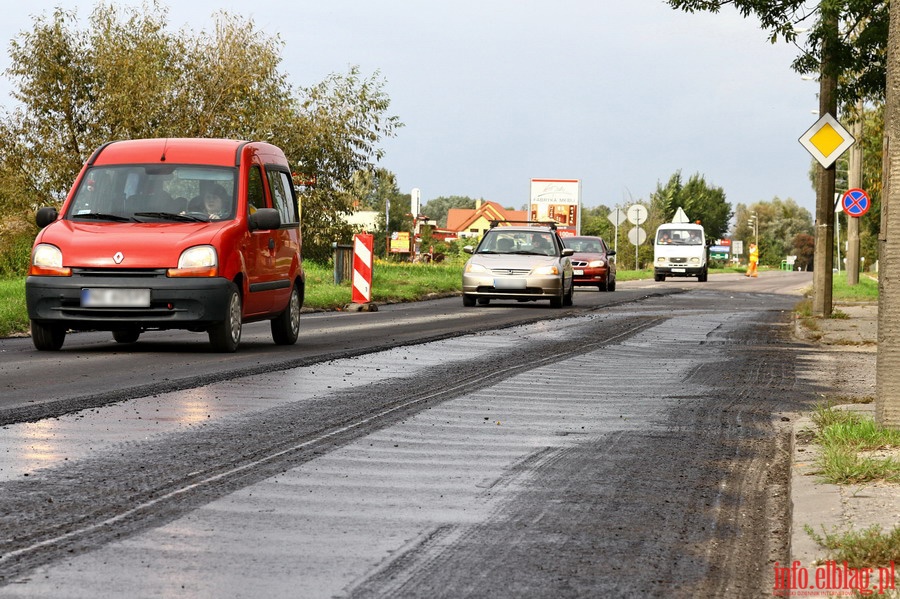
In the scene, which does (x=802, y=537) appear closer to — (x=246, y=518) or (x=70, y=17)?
(x=246, y=518)

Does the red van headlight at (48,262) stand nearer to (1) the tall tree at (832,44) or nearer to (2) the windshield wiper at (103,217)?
(2) the windshield wiper at (103,217)

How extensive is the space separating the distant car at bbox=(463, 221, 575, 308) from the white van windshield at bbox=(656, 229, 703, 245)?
30.1 metres

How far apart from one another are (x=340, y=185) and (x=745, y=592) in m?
30.5

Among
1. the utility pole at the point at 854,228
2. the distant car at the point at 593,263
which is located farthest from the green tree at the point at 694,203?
the distant car at the point at 593,263

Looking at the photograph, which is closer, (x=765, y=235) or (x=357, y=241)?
(x=357, y=241)

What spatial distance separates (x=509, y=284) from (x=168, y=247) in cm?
1422

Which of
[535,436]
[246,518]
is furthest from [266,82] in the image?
[246,518]

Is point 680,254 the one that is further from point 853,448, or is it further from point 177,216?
point 853,448

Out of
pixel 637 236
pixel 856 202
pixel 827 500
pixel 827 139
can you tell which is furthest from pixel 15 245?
pixel 637 236

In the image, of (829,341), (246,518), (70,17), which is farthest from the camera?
(70,17)

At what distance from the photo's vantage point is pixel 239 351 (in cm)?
1420

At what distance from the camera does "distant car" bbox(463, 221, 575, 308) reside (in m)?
27.0

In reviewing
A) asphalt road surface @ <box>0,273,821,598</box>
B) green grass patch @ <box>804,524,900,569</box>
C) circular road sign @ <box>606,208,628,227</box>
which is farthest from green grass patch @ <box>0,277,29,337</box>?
circular road sign @ <box>606,208,628,227</box>

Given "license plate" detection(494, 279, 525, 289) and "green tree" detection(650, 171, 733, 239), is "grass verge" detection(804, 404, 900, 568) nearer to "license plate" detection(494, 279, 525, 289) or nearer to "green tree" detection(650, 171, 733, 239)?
"license plate" detection(494, 279, 525, 289)
